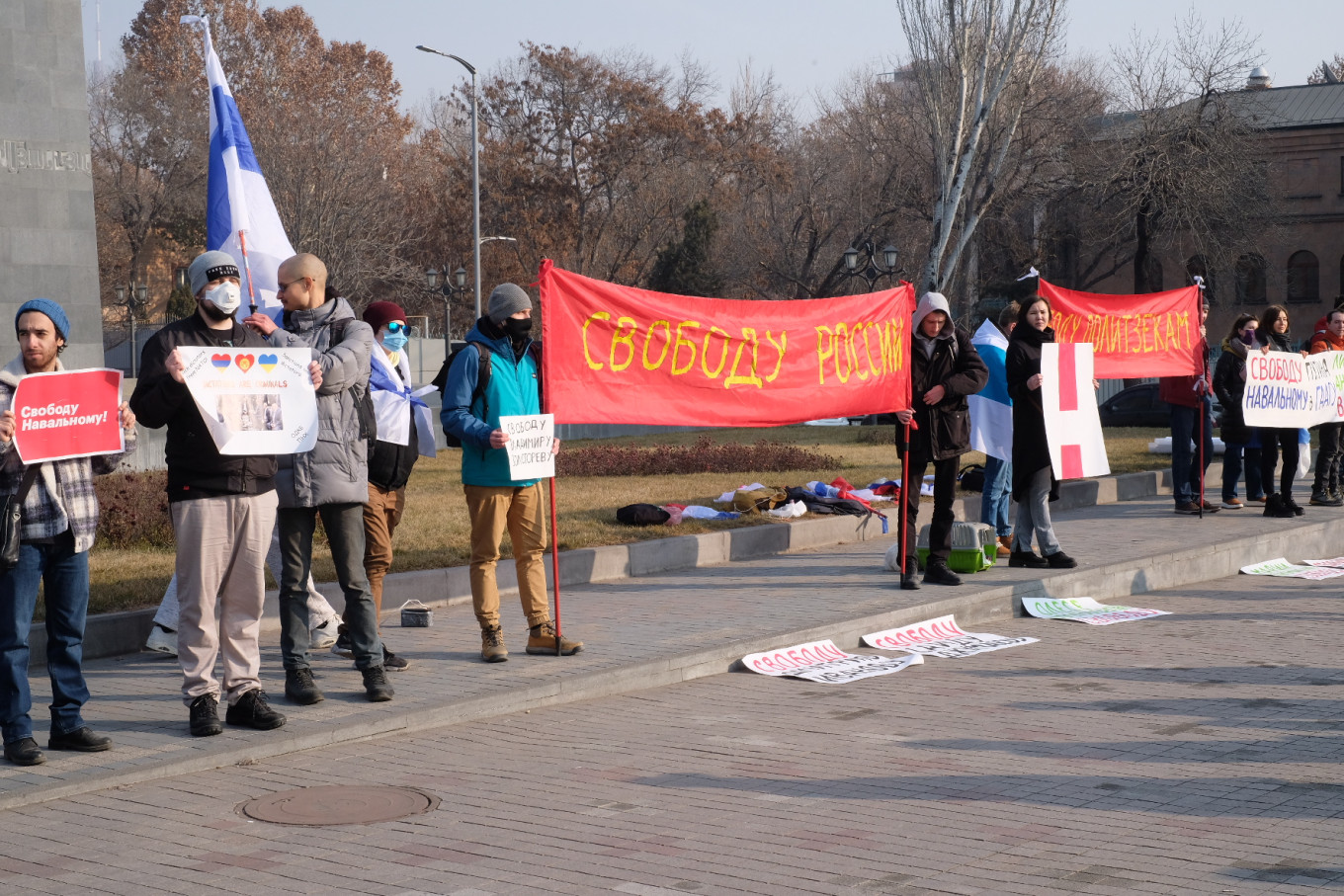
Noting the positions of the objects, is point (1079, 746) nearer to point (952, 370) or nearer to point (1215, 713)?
point (1215, 713)

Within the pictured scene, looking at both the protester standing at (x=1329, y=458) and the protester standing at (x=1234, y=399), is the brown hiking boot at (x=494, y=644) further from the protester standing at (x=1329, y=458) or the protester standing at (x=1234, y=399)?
the protester standing at (x=1329, y=458)

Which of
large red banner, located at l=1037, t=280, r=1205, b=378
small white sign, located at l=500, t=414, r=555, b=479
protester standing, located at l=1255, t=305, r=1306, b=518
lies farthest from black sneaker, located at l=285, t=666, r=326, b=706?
protester standing, located at l=1255, t=305, r=1306, b=518

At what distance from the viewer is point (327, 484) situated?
7.37 meters

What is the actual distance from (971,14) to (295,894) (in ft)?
105

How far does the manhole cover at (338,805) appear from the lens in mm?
5746

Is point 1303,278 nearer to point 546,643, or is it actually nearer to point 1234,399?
point 1234,399

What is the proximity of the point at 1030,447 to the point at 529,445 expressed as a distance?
5.03m

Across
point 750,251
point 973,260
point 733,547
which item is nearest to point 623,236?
point 750,251

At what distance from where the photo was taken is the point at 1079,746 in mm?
6859

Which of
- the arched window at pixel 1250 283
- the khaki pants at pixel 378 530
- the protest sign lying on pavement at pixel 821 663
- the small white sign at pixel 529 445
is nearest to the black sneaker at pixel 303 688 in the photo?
the khaki pants at pixel 378 530

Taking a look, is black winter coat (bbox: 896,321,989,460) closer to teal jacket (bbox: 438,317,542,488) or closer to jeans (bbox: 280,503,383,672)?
teal jacket (bbox: 438,317,542,488)

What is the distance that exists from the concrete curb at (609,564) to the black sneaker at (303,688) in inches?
63.9

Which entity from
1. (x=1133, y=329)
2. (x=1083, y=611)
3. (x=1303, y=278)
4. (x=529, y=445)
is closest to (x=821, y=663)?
(x=529, y=445)

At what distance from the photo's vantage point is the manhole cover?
575cm
